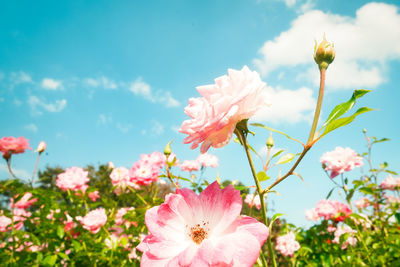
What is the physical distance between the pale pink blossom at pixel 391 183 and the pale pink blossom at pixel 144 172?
→ 3.17 meters

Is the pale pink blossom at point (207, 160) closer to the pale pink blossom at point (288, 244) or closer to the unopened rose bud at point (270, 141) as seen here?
the pale pink blossom at point (288, 244)

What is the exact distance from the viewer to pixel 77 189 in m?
3.19

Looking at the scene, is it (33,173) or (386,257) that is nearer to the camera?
(386,257)

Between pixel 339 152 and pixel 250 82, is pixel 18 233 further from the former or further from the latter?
pixel 339 152

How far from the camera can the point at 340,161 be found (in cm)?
272

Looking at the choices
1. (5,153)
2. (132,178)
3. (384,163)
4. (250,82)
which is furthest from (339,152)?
(5,153)

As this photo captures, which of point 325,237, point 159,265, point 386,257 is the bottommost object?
point 159,265

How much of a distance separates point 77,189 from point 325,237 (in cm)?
291

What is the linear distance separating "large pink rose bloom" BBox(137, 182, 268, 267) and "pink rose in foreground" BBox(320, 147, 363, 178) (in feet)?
7.81

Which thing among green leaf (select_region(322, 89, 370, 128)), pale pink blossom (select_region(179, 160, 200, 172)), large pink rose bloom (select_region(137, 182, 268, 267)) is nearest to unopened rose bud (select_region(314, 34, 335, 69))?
green leaf (select_region(322, 89, 370, 128))

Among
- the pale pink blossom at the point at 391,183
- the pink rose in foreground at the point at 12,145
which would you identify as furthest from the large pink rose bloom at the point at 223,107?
the pale pink blossom at the point at 391,183

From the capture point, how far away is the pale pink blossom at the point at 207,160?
140 inches

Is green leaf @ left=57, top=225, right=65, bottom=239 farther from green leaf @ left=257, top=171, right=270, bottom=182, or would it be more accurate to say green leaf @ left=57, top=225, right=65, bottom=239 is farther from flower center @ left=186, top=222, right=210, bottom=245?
green leaf @ left=257, top=171, right=270, bottom=182

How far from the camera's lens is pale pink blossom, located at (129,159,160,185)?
7.30ft
